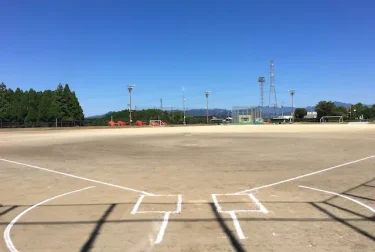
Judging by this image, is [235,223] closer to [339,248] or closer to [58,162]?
[339,248]

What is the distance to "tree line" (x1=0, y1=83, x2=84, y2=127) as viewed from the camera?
7462 centimetres

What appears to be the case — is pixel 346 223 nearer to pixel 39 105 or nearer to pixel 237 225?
pixel 237 225

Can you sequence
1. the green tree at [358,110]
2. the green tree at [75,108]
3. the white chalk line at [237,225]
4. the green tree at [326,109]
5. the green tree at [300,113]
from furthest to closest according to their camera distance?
1. the green tree at [358,110]
2. the green tree at [300,113]
3. the green tree at [326,109]
4. the green tree at [75,108]
5. the white chalk line at [237,225]

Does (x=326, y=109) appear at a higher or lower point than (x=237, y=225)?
Result: higher

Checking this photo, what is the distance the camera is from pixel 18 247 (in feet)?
16.7

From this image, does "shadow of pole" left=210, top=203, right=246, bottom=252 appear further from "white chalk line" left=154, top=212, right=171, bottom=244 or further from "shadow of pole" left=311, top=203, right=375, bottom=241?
"shadow of pole" left=311, top=203, right=375, bottom=241

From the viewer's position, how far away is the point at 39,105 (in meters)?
77.8

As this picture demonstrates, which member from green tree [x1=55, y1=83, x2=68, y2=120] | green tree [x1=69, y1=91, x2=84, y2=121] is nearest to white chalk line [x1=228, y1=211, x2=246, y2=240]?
green tree [x1=55, y1=83, x2=68, y2=120]

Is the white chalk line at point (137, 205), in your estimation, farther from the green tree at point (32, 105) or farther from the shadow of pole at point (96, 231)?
the green tree at point (32, 105)

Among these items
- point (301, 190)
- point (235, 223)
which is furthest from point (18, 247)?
point (301, 190)

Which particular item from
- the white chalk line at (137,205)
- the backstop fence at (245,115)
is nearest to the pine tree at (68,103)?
the backstop fence at (245,115)

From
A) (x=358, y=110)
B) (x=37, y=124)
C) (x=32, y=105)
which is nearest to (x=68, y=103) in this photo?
(x=32, y=105)

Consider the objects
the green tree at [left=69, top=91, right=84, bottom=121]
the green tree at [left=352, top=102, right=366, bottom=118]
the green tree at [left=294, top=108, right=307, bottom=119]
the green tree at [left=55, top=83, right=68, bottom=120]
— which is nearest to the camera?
the green tree at [left=55, top=83, right=68, bottom=120]

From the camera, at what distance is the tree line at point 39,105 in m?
74.6
